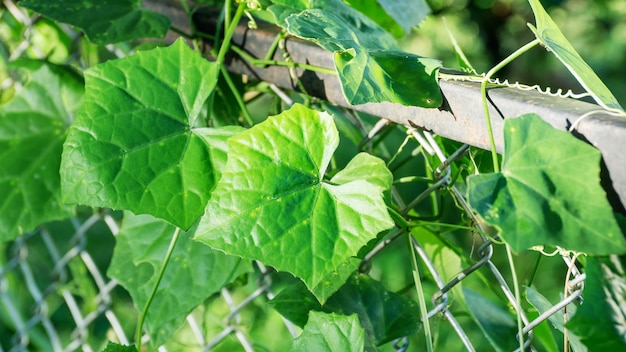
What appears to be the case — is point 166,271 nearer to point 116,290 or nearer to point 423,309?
point 423,309

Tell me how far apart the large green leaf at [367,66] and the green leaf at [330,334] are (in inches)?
→ 8.7

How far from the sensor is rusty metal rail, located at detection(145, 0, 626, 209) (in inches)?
20.2

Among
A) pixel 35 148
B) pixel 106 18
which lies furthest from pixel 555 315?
pixel 35 148

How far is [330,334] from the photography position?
68 cm

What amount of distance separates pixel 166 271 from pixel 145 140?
202 millimetres

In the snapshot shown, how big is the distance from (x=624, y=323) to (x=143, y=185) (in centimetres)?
48

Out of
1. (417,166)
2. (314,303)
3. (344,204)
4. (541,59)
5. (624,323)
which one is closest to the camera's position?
(624,323)

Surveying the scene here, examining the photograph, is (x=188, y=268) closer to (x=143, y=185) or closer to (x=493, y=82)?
(x=143, y=185)

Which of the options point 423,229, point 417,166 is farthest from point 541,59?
point 423,229

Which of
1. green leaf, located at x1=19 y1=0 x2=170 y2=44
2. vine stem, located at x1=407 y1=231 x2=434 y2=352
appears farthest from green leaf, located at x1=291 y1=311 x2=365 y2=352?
green leaf, located at x1=19 y1=0 x2=170 y2=44

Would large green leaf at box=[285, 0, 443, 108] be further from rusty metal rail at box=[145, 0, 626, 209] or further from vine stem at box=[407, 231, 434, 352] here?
vine stem at box=[407, 231, 434, 352]

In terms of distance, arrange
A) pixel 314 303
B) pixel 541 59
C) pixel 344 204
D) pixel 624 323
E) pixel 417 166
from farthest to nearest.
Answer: pixel 541 59 < pixel 417 166 < pixel 314 303 < pixel 344 204 < pixel 624 323

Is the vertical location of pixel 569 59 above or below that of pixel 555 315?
above

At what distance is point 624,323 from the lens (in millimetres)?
532
